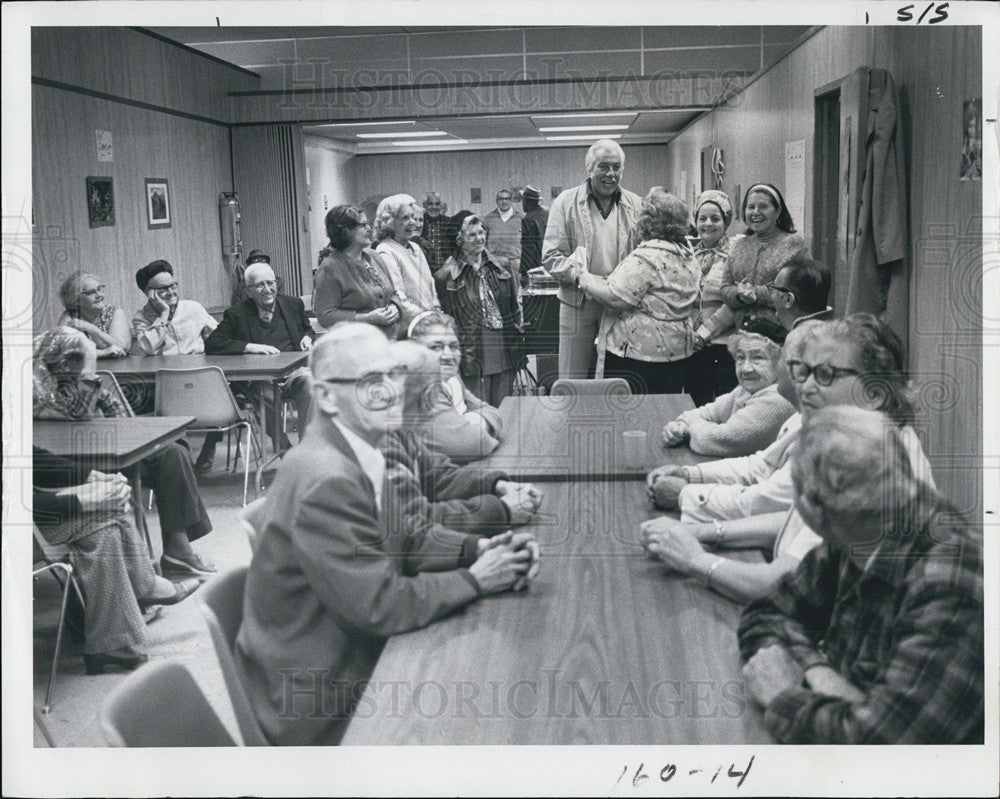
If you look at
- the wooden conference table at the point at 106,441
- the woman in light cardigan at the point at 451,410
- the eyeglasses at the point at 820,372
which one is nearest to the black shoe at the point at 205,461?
the wooden conference table at the point at 106,441

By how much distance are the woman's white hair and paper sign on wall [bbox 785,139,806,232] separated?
1.04 meters

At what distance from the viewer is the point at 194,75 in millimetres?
2838

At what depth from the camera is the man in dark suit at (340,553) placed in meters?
2.58

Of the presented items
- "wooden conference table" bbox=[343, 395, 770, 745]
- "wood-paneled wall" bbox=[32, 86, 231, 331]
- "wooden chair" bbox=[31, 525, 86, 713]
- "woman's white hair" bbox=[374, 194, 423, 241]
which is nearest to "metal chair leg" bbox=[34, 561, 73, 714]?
"wooden chair" bbox=[31, 525, 86, 713]

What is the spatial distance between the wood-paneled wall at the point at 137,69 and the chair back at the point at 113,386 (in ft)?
2.42

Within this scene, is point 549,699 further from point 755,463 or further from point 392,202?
point 392,202

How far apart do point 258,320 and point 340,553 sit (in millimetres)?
727

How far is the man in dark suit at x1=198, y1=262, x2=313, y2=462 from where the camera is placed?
2.84m

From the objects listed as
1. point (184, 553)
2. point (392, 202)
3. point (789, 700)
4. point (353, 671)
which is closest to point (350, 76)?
point (392, 202)

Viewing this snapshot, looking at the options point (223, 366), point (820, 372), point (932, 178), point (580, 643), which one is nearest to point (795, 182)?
point (932, 178)

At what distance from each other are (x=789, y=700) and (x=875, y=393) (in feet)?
2.63

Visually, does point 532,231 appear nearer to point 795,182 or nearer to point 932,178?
point 795,182

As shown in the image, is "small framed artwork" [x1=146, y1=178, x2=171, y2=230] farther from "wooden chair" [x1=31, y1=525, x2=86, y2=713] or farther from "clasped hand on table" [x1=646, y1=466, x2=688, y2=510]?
"clasped hand on table" [x1=646, y1=466, x2=688, y2=510]

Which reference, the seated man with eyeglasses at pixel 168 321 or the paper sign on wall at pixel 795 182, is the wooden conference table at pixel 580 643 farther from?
the seated man with eyeglasses at pixel 168 321
